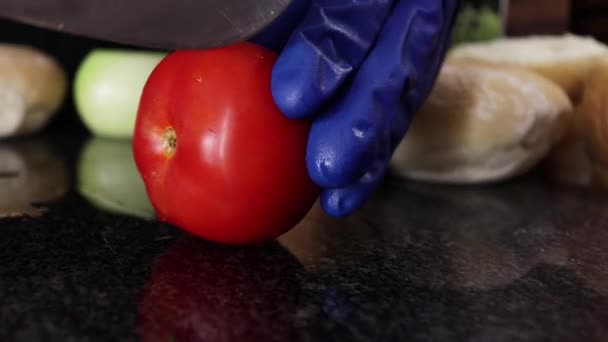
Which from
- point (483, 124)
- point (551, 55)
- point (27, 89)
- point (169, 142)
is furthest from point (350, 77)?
point (27, 89)

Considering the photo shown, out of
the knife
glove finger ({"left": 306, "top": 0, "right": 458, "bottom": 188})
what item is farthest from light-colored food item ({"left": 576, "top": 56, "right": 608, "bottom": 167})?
the knife

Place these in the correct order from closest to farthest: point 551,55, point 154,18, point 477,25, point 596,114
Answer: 1. point 154,18
2. point 596,114
3. point 551,55
4. point 477,25

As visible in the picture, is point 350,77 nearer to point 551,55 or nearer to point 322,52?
point 322,52

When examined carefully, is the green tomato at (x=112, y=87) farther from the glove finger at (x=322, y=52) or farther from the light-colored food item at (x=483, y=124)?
the glove finger at (x=322, y=52)

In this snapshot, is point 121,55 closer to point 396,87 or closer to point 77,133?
point 77,133

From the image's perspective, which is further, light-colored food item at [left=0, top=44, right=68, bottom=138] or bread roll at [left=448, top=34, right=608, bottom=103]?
light-colored food item at [left=0, top=44, right=68, bottom=138]

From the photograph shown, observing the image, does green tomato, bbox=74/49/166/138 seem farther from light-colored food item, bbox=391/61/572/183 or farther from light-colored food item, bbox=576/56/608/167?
light-colored food item, bbox=576/56/608/167
